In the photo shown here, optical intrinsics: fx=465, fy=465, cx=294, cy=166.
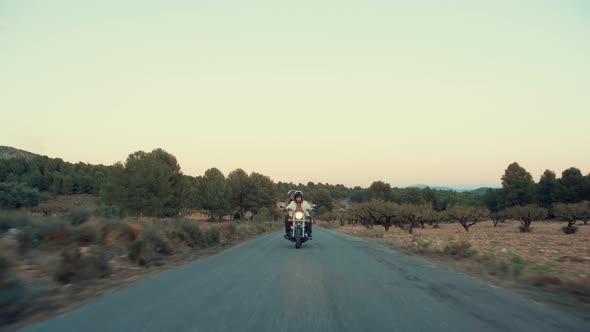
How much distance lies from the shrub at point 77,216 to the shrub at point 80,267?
212 inches

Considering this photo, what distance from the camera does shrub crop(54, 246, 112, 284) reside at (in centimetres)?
1084

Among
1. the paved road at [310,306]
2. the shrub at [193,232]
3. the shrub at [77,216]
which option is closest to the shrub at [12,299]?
the paved road at [310,306]

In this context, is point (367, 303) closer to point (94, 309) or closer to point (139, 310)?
point (139, 310)

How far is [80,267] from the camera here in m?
11.5

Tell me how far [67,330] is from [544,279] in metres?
10.7

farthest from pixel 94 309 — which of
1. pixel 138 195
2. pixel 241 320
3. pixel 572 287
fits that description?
pixel 138 195

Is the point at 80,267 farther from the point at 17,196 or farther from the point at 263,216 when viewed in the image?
the point at 263,216

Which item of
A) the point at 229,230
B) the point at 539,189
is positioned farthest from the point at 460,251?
the point at 539,189

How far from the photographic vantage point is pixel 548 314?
23.9 feet

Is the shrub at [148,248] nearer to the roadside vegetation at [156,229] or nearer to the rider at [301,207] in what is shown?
the roadside vegetation at [156,229]

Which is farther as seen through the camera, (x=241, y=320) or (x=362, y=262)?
(x=362, y=262)

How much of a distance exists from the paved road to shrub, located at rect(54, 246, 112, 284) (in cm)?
178

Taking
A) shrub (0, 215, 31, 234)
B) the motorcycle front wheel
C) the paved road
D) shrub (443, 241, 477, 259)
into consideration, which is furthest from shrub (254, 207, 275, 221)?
the paved road

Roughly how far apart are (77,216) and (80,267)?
7153 mm
